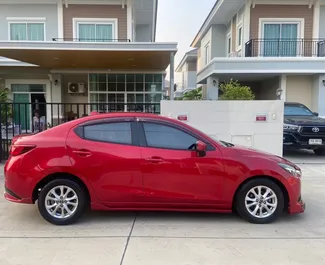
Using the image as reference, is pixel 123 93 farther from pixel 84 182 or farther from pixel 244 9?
pixel 84 182

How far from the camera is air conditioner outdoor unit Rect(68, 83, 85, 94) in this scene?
16980 millimetres

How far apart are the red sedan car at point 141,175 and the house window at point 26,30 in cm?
1264

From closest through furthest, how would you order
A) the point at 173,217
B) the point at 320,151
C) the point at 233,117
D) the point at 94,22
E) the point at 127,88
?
the point at 173,217 → the point at 233,117 → the point at 320,151 → the point at 94,22 → the point at 127,88

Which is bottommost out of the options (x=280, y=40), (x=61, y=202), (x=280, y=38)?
(x=61, y=202)

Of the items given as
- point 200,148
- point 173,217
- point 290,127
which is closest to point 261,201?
point 200,148

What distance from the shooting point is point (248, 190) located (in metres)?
4.91

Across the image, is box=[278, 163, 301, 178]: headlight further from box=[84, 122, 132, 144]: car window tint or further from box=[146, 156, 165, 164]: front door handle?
box=[84, 122, 132, 144]: car window tint

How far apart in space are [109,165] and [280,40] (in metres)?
14.1

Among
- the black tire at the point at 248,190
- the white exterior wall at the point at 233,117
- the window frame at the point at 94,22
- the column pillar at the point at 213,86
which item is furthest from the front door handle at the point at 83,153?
the column pillar at the point at 213,86

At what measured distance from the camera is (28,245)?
4.14 meters

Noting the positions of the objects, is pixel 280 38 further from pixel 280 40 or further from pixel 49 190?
pixel 49 190

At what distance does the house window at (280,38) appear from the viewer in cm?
1628

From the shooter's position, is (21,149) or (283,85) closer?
(21,149)

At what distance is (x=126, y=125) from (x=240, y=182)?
1.87 m
